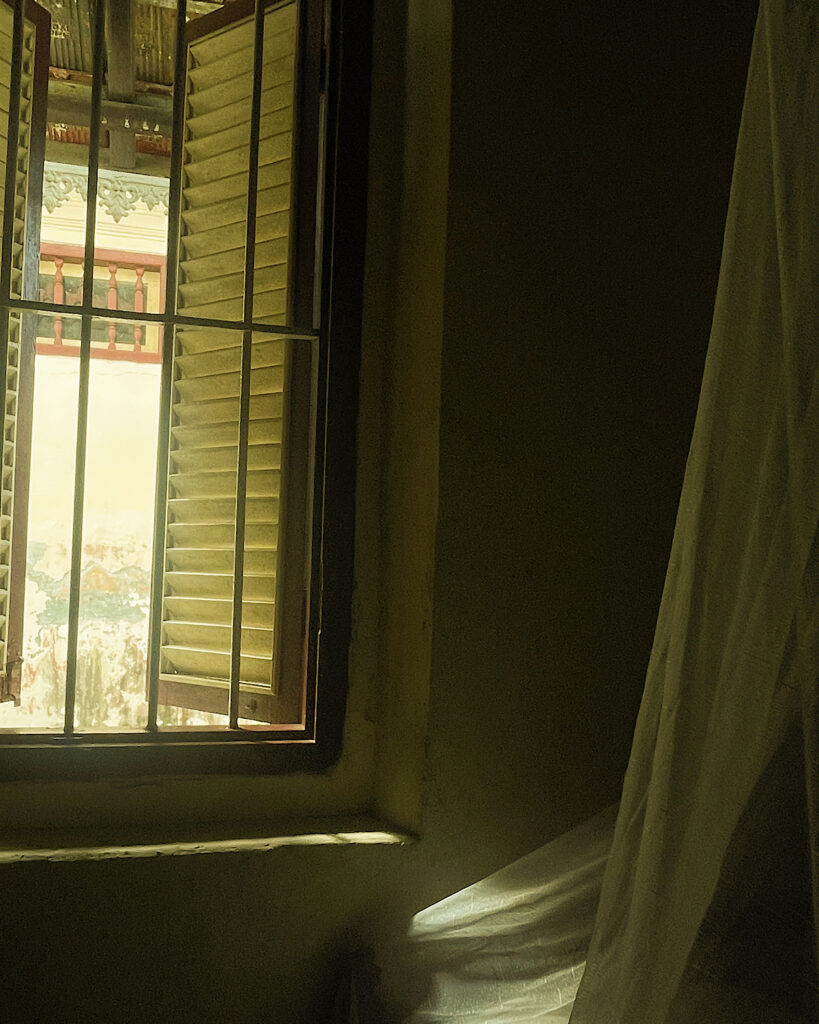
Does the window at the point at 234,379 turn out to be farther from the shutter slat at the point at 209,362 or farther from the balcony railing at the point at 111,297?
the balcony railing at the point at 111,297

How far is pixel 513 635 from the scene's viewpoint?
4.22 feet

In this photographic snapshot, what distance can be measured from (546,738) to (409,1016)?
1.35ft

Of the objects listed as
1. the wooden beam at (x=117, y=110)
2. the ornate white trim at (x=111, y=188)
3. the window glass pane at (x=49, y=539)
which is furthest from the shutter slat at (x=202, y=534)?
the ornate white trim at (x=111, y=188)

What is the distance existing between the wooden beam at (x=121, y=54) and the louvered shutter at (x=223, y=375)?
0.37 meters

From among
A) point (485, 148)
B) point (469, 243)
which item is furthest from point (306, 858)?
point (485, 148)

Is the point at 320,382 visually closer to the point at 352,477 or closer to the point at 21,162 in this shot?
the point at 352,477

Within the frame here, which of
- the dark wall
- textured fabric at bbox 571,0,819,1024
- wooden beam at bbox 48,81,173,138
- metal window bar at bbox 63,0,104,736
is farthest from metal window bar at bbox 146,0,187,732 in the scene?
wooden beam at bbox 48,81,173,138

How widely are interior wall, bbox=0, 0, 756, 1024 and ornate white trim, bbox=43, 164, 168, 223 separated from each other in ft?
14.2

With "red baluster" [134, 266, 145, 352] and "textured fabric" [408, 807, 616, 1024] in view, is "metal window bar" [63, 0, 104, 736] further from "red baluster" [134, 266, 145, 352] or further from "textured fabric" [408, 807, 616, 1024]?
"red baluster" [134, 266, 145, 352]

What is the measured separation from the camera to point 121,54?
96.6 inches

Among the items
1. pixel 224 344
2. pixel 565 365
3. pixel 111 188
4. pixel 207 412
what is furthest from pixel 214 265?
pixel 111 188

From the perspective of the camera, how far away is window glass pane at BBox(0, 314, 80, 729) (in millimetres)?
5754

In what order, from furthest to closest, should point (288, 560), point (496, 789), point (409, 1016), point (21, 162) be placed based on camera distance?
point (21, 162) < point (288, 560) < point (496, 789) < point (409, 1016)

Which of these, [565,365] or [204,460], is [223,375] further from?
[565,365]
